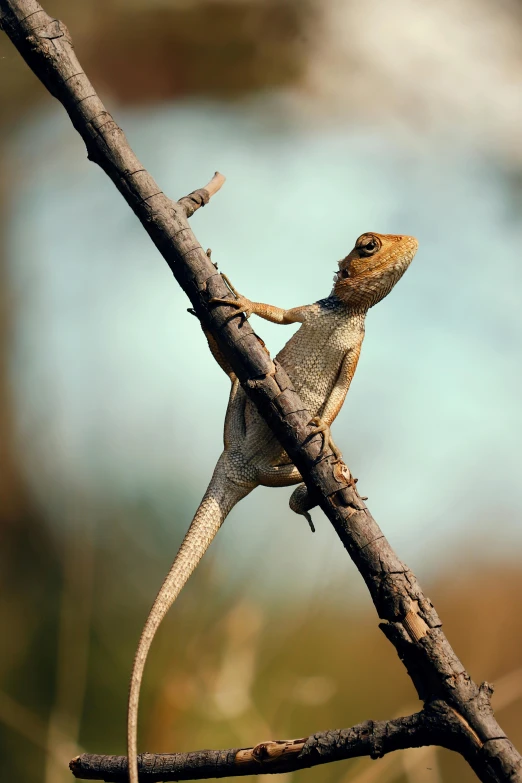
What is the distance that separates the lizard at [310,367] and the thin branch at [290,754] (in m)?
0.70

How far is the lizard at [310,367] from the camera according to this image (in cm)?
251

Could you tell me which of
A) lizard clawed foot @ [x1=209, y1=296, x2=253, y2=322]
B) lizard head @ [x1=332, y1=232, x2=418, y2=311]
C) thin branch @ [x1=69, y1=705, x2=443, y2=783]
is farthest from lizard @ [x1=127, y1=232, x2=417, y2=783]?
thin branch @ [x1=69, y1=705, x2=443, y2=783]

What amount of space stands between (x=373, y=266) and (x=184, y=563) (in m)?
1.22

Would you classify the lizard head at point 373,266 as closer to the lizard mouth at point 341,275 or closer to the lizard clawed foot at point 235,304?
the lizard mouth at point 341,275

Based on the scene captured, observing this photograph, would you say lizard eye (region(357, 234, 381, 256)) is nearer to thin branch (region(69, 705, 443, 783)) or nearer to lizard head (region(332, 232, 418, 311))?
lizard head (region(332, 232, 418, 311))

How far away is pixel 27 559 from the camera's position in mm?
5234

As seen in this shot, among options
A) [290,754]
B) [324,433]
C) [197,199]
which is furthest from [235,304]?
[290,754]

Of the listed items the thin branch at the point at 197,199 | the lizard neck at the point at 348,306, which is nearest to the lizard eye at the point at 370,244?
the lizard neck at the point at 348,306

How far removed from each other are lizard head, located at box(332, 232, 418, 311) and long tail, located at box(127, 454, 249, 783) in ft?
2.50

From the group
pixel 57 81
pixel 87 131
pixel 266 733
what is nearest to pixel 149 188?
pixel 87 131

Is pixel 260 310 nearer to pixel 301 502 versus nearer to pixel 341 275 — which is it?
pixel 341 275

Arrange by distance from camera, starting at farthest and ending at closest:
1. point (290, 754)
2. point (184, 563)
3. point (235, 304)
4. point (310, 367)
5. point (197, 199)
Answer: point (310, 367) < point (197, 199) < point (184, 563) < point (235, 304) < point (290, 754)

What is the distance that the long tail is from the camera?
1.95 meters

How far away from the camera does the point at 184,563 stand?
2.25 meters
